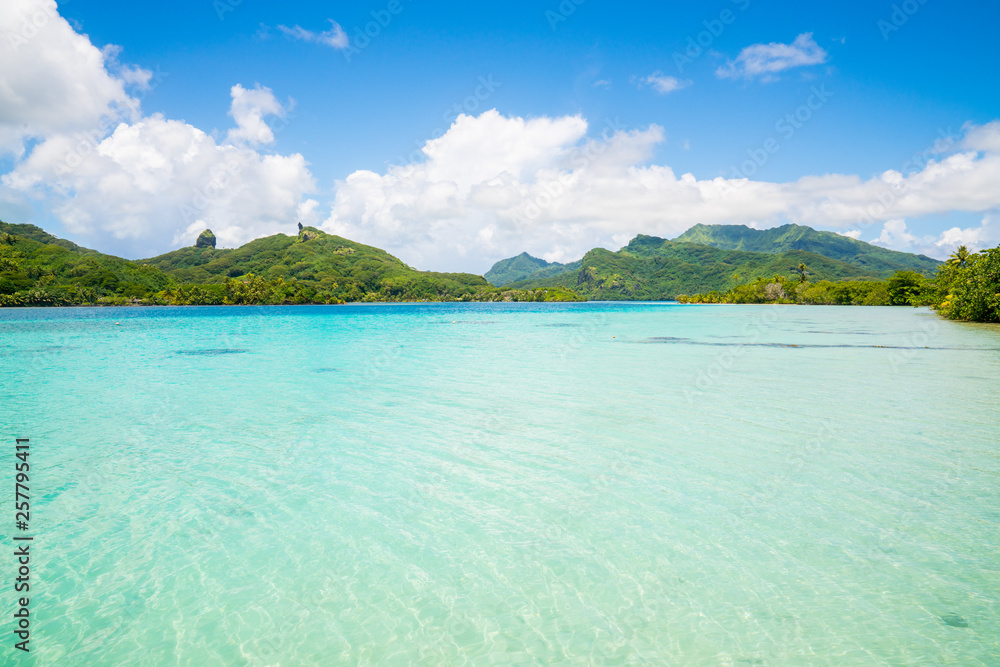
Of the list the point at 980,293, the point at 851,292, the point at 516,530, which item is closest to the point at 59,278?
the point at 516,530

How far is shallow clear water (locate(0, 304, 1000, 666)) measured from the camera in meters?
4.92

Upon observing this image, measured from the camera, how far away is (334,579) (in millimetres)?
5953

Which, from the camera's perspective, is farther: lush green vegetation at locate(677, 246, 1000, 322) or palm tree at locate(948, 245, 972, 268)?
palm tree at locate(948, 245, 972, 268)

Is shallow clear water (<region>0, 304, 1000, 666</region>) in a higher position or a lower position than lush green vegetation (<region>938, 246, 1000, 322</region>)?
lower

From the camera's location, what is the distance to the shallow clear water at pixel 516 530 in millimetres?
4918

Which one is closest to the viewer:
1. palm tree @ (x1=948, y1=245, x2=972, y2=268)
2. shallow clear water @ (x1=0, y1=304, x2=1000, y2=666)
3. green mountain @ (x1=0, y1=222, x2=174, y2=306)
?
shallow clear water @ (x1=0, y1=304, x2=1000, y2=666)

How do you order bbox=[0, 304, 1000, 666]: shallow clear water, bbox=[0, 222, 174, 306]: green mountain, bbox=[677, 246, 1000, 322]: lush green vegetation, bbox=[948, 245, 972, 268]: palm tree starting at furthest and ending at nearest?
bbox=[0, 222, 174, 306]: green mountain
bbox=[948, 245, 972, 268]: palm tree
bbox=[677, 246, 1000, 322]: lush green vegetation
bbox=[0, 304, 1000, 666]: shallow clear water

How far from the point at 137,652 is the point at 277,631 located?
1270 millimetres

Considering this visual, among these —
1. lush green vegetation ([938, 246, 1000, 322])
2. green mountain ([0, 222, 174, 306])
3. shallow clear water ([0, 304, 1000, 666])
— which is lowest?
shallow clear water ([0, 304, 1000, 666])

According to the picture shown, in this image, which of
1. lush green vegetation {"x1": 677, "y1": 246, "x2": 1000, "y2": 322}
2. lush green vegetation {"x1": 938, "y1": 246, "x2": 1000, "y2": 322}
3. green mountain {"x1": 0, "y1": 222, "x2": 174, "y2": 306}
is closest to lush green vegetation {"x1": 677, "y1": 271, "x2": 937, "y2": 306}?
lush green vegetation {"x1": 677, "y1": 246, "x2": 1000, "y2": 322}

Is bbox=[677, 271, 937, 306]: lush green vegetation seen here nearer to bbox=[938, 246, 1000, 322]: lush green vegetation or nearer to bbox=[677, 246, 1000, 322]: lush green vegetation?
bbox=[677, 246, 1000, 322]: lush green vegetation

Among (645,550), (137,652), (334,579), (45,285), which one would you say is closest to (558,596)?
(645,550)

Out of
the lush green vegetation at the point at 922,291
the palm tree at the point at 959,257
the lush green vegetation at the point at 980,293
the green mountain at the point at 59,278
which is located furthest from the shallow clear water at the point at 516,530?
the green mountain at the point at 59,278

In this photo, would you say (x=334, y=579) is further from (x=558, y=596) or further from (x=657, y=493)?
(x=657, y=493)
